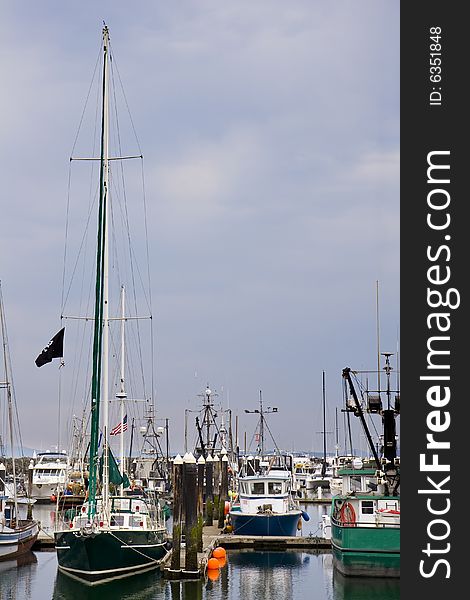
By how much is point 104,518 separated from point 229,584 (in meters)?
5.19

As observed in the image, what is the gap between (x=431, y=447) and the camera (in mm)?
12648

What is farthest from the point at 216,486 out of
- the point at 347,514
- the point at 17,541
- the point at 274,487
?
the point at 347,514

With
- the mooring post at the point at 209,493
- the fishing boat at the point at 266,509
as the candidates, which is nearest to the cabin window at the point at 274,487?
the fishing boat at the point at 266,509

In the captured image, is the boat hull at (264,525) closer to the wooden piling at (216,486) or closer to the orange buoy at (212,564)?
the orange buoy at (212,564)

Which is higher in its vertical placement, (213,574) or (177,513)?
(177,513)

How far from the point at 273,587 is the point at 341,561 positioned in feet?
9.05

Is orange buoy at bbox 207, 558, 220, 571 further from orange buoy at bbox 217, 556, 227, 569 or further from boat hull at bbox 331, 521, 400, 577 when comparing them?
boat hull at bbox 331, 521, 400, 577

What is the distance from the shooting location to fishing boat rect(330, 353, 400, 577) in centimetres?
3231

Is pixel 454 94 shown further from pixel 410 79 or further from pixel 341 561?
pixel 341 561

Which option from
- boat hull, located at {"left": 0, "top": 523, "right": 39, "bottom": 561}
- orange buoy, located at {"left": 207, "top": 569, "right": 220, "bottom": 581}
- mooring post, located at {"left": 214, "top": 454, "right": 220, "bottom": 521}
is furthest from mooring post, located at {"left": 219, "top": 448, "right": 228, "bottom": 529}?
orange buoy, located at {"left": 207, "top": 569, "right": 220, "bottom": 581}

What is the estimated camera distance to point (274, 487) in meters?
49.4

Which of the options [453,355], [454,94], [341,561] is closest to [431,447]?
[453,355]

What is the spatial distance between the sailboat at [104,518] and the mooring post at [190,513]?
5.40ft

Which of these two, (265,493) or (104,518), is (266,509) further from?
(104,518)
